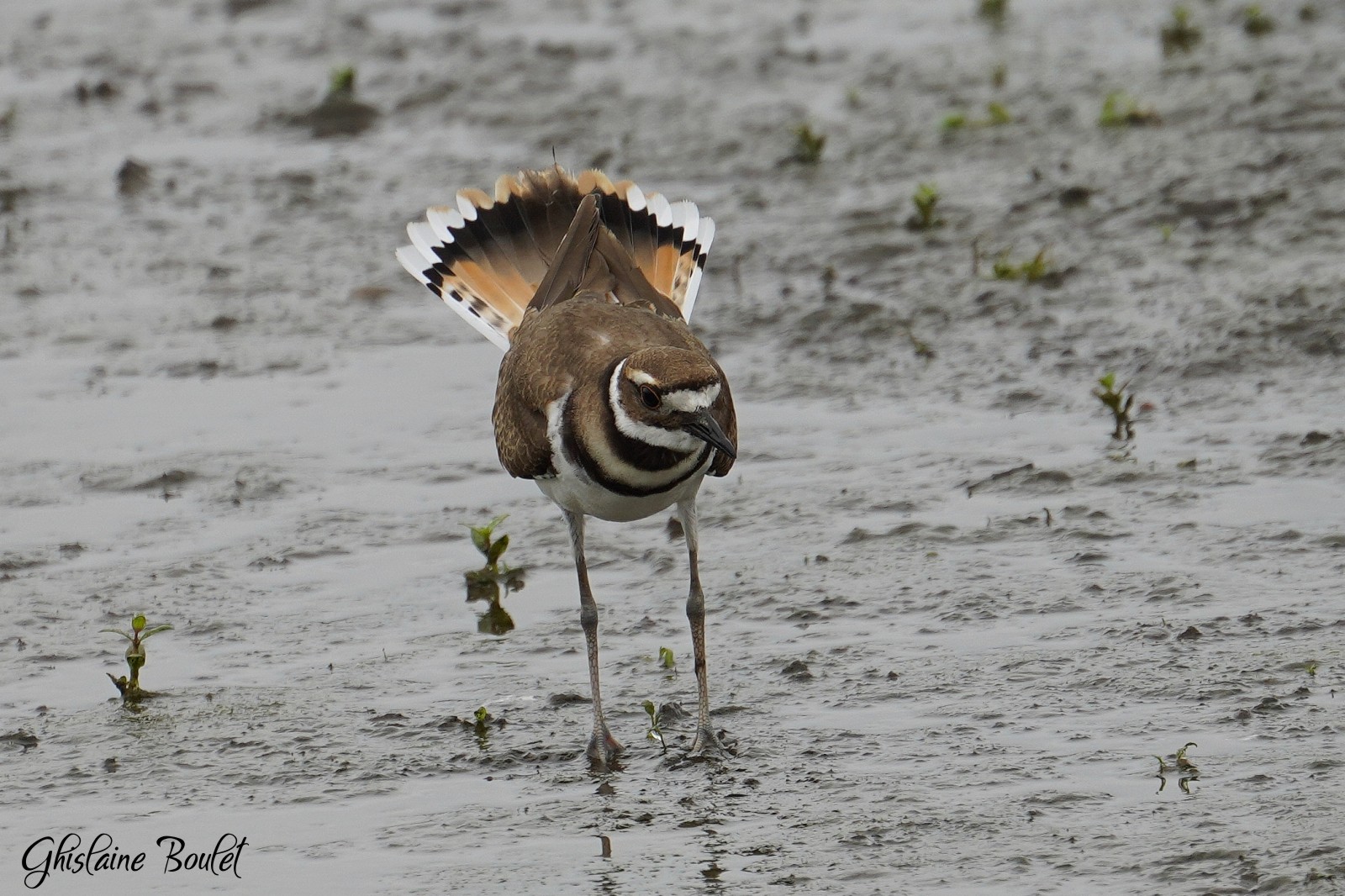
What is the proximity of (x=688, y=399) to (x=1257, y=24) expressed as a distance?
762 cm

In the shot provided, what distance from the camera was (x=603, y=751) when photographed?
226 inches

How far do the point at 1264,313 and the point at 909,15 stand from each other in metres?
5.75

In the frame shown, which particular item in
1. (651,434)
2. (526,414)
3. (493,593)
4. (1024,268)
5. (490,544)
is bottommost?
(493,593)

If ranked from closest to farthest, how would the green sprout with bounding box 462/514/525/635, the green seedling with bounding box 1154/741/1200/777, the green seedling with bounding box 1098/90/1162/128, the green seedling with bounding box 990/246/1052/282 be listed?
the green seedling with bounding box 1154/741/1200/777
the green sprout with bounding box 462/514/525/635
the green seedling with bounding box 990/246/1052/282
the green seedling with bounding box 1098/90/1162/128

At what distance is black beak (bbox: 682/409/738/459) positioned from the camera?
5496mm

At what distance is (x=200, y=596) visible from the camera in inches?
276

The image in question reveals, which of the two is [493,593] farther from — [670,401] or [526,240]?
[670,401]

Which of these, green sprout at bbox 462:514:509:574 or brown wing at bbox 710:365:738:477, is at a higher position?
brown wing at bbox 710:365:738:477

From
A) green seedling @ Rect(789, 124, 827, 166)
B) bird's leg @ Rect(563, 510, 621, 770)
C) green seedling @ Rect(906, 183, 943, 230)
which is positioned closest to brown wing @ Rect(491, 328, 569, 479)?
bird's leg @ Rect(563, 510, 621, 770)

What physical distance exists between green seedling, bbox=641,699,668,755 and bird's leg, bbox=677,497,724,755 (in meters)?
0.09

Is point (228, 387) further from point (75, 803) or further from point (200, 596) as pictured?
point (75, 803)

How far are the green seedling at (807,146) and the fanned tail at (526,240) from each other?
3.57m

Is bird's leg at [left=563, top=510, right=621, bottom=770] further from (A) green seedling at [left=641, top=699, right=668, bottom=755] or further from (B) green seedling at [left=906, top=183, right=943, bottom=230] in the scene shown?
(B) green seedling at [left=906, top=183, right=943, bottom=230]

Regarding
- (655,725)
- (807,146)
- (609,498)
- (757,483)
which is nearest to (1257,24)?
(807,146)
